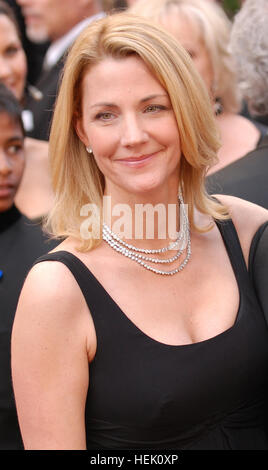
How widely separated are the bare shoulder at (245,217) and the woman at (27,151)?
0.97 meters

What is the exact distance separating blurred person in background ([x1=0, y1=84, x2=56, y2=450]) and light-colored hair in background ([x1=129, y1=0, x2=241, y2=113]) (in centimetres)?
119

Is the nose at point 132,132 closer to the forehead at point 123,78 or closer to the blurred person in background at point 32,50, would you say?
the forehead at point 123,78

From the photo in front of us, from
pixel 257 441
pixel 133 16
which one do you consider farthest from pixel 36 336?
pixel 133 16

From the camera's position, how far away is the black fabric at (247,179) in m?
2.60

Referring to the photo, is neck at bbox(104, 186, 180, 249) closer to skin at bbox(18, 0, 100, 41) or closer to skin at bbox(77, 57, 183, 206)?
skin at bbox(77, 57, 183, 206)

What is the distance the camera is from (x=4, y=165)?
9.16ft

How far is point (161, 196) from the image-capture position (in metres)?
2.19

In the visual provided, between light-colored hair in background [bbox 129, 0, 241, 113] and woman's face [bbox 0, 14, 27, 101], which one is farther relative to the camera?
woman's face [bbox 0, 14, 27, 101]

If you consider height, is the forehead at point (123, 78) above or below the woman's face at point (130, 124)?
above

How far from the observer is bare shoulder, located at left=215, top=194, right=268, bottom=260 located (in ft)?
7.61

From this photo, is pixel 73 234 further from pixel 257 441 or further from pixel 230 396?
pixel 257 441

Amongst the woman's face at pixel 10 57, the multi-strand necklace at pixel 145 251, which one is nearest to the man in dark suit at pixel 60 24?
the woman's face at pixel 10 57

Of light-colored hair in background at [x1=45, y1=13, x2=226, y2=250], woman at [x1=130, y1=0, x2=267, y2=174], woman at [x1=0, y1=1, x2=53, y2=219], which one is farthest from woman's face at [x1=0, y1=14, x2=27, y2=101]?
light-colored hair in background at [x1=45, y1=13, x2=226, y2=250]

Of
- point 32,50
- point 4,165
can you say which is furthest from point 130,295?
point 32,50
